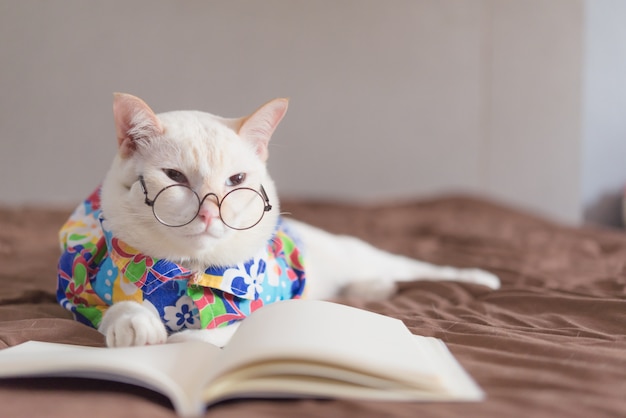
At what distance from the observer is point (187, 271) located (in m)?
1.04

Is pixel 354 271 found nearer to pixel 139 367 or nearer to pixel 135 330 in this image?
pixel 135 330

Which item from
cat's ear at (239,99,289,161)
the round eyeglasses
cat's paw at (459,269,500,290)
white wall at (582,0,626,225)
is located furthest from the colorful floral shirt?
white wall at (582,0,626,225)

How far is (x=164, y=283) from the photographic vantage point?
1044 mm

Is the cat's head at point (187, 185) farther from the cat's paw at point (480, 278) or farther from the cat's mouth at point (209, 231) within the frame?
the cat's paw at point (480, 278)

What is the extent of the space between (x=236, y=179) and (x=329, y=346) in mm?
410

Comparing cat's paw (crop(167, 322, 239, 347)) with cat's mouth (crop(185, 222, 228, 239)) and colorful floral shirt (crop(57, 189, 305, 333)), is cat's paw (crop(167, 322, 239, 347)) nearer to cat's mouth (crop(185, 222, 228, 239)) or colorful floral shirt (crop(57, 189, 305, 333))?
colorful floral shirt (crop(57, 189, 305, 333))

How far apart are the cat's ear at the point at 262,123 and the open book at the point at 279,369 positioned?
16.7 inches

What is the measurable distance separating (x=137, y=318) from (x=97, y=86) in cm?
254

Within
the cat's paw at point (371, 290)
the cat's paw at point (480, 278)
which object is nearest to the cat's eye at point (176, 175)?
the cat's paw at point (371, 290)

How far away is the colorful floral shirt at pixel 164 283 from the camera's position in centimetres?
104

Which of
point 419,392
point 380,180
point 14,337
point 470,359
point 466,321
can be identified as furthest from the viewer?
point 380,180

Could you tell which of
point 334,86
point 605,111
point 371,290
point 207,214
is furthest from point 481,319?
point 605,111

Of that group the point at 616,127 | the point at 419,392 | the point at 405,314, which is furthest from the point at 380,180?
the point at 419,392

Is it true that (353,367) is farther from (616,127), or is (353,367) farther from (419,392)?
(616,127)
